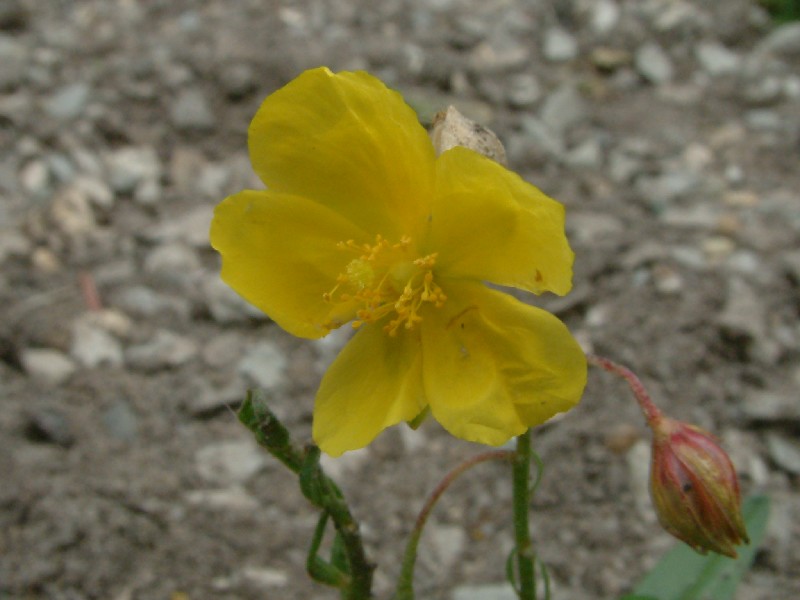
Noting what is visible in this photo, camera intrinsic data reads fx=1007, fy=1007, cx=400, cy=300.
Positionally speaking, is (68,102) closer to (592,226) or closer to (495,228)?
(592,226)

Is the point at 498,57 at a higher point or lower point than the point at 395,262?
lower

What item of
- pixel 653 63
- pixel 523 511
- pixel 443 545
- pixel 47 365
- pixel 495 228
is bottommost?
pixel 47 365

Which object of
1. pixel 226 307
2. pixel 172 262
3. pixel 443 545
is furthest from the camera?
pixel 172 262

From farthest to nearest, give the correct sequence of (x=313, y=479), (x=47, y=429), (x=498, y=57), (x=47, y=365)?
1. (x=498, y=57)
2. (x=47, y=365)
3. (x=47, y=429)
4. (x=313, y=479)

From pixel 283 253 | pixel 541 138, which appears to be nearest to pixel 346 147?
pixel 283 253

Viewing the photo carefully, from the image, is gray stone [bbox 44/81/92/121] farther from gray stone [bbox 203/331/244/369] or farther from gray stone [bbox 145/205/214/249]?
gray stone [bbox 203/331/244/369]

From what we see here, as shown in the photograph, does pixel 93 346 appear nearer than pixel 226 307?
Yes

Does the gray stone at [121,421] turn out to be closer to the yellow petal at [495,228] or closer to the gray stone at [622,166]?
the yellow petal at [495,228]

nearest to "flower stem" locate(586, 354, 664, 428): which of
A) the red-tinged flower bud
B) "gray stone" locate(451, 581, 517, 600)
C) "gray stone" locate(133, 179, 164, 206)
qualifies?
the red-tinged flower bud
